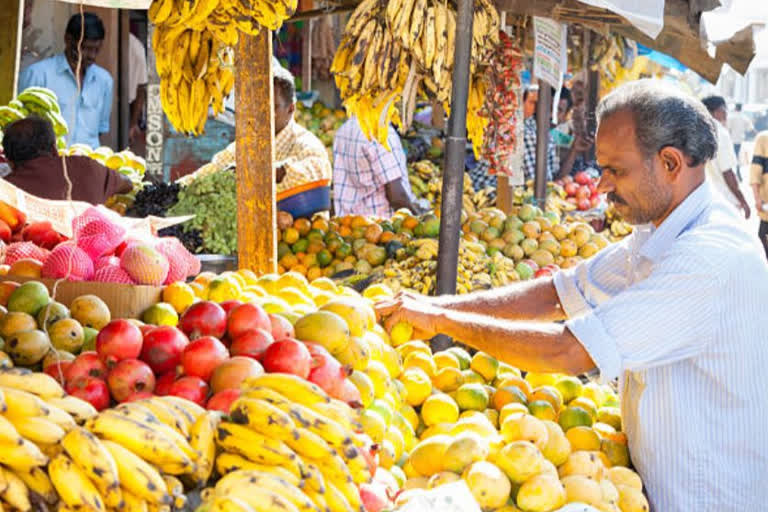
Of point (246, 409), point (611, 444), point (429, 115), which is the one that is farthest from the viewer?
point (429, 115)

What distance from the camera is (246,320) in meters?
2.17

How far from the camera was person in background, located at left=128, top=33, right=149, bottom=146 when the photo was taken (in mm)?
8844

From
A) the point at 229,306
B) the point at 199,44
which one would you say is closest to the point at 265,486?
the point at 229,306

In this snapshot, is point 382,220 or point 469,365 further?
point 382,220

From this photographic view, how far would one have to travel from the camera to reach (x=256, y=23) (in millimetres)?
3070

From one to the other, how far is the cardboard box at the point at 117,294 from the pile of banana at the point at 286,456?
920mm

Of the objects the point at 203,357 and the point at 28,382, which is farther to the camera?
the point at 203,357

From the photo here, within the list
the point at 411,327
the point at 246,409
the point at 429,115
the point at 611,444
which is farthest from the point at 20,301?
the point at 429,115

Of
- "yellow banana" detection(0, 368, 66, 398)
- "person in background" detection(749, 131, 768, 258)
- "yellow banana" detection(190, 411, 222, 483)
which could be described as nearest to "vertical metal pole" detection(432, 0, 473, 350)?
"yellow banana" detection(190, 411, 222, 483)

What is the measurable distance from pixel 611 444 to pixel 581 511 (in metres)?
0.53

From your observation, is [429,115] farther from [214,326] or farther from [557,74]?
[214,326]

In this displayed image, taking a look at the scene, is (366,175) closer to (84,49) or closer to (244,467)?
(84,49)

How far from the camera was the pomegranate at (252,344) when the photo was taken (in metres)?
2.07

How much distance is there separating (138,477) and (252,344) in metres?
0.60
